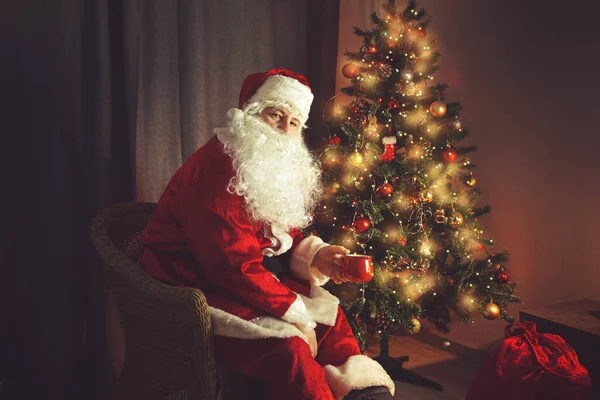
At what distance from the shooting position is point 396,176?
2607mm

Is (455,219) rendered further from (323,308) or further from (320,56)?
(320,56)

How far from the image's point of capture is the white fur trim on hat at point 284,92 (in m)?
1.91

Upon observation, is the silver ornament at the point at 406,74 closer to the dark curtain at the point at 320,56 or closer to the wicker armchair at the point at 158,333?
the dark curtain at the point at 320,56

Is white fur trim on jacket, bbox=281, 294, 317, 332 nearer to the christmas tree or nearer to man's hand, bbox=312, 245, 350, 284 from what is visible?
man's hand, bbox=312, 245, 350, 284

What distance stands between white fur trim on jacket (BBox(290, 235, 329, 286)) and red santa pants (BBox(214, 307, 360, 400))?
42cm

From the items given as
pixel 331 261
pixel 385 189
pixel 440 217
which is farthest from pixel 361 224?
pixel 331 261

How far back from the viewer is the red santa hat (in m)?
1.92

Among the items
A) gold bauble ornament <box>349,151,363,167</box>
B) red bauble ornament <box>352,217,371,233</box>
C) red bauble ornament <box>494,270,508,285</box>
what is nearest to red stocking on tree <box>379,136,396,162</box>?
gold bauble ornament <box>349,151,363,167</box>

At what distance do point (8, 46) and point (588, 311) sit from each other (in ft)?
9.91

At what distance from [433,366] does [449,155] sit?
1397mm

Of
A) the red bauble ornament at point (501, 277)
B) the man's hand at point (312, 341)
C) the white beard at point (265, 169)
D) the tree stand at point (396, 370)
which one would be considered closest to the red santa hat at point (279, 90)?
the white beard at point (265, 169)

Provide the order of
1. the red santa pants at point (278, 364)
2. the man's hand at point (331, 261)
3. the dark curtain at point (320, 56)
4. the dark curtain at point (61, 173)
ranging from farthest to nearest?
1. the dark curtain at point (320, 56)
2. the dark curtain at point (61, 173)
3. the man's hand at point (331, 261)
4. the red santa pants at point (278, 364)

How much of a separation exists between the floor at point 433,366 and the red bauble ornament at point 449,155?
1.28 meters

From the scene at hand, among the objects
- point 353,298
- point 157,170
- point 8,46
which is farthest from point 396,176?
point 8,46
